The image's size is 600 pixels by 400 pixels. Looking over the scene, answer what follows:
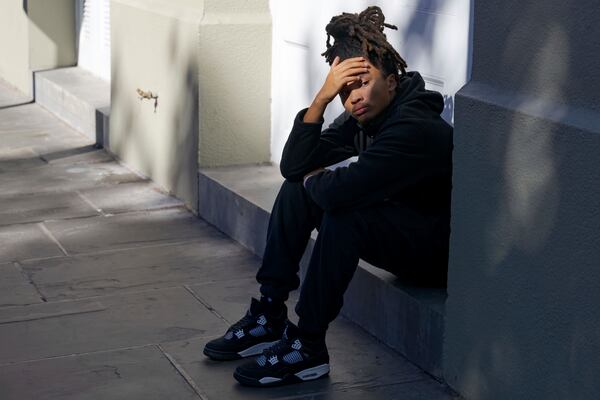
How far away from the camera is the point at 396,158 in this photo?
3846mm

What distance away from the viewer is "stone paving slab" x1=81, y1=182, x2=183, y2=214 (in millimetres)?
6652

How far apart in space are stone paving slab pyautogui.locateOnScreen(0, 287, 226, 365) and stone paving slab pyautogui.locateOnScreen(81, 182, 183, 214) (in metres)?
1.64

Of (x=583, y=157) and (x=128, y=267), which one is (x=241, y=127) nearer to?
(x=128, y=267)

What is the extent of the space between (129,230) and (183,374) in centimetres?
215

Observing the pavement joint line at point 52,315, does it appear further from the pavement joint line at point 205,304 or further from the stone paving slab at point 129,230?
the stone paving slab at point 129,230

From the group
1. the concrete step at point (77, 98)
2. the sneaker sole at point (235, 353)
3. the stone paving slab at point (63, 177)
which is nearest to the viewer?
the sneaker sole at point (235, 353)

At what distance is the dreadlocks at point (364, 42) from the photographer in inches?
157

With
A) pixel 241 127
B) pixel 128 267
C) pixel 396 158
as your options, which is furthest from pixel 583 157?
pixel 241 127

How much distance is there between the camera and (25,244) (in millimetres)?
5875

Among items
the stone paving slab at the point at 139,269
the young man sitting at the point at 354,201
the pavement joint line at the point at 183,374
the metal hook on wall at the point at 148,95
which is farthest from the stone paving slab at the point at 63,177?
the young man sitting at the point at 354,201

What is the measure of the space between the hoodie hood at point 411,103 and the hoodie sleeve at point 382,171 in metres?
0.09

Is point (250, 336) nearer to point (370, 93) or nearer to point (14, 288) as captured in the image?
point (370, 93)

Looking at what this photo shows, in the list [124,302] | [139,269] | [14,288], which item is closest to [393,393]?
[124,302]

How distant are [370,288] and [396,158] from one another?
0.75 meters
